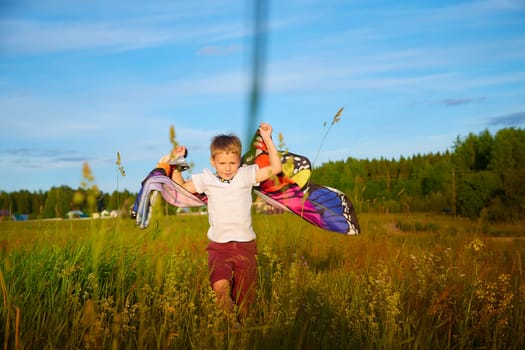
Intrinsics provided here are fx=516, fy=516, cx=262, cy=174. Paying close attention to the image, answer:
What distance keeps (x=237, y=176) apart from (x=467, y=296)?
81.1 inches

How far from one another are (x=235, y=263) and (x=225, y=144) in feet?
3.01

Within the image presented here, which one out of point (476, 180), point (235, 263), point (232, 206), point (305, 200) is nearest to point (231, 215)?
point (232, 206)

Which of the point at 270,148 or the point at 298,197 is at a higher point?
the point at 270,148

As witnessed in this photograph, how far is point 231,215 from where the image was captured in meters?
3.97

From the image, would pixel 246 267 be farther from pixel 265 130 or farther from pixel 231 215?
pixel 265 130

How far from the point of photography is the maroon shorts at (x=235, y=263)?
392 cm

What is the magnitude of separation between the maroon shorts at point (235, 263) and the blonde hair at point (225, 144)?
714 millimetres

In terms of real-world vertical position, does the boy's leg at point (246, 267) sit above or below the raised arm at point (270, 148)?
below

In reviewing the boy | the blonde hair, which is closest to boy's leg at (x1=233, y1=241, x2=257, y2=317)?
the boy

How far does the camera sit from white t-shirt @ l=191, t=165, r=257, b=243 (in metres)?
3.97

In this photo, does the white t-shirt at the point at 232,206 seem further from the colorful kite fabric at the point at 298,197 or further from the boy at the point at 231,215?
the colorful kite fabric at the point at 298,197

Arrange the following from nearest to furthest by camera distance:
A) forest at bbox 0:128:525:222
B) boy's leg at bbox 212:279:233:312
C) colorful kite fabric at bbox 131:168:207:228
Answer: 1. boy's leg at bbox 212:279:233:312
2. colorful kite fabric at bbox 131:168:207:228
3. forest at bbox 0:128:525:222

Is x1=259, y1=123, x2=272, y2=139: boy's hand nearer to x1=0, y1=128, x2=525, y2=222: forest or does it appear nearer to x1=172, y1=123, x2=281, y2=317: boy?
x1=172, y1=123, x2=281, y2=317: boy

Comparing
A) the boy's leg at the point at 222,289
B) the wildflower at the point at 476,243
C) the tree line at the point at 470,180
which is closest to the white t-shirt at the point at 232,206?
the boy's leg at the point at 222,289
